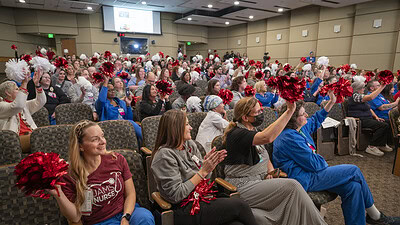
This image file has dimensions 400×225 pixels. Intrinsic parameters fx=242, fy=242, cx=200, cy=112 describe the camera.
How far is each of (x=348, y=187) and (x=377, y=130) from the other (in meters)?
2.92

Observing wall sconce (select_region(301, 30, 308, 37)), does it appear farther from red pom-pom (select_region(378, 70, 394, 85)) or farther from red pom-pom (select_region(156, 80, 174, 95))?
red pom-pom (select_region(156, 80, 174, 95))

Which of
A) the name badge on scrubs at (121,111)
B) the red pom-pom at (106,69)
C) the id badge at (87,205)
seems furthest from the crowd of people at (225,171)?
the name badge on scrubs at (121,111)

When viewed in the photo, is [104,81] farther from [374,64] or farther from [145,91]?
[374,64]

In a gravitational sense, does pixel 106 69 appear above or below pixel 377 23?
below

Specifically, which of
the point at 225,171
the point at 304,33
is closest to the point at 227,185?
the point at 225,171

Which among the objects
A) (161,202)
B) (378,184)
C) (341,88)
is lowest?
(378,184)

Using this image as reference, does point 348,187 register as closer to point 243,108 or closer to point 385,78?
point 243,108

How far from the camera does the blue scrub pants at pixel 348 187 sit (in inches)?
79.0

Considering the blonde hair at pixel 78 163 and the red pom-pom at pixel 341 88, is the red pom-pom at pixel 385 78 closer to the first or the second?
the red pom-pom at pixel 341 88

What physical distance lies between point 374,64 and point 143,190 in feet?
37.4

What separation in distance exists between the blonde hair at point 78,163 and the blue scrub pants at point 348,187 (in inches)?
69.8

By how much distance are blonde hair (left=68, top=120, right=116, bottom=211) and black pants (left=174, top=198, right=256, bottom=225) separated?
597 millimetres

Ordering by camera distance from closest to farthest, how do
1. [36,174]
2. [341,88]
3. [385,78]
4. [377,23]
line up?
1. [36,174]
2. [341,88]
3. [385,78]
4. [377,23]

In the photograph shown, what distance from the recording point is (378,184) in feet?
10.3
